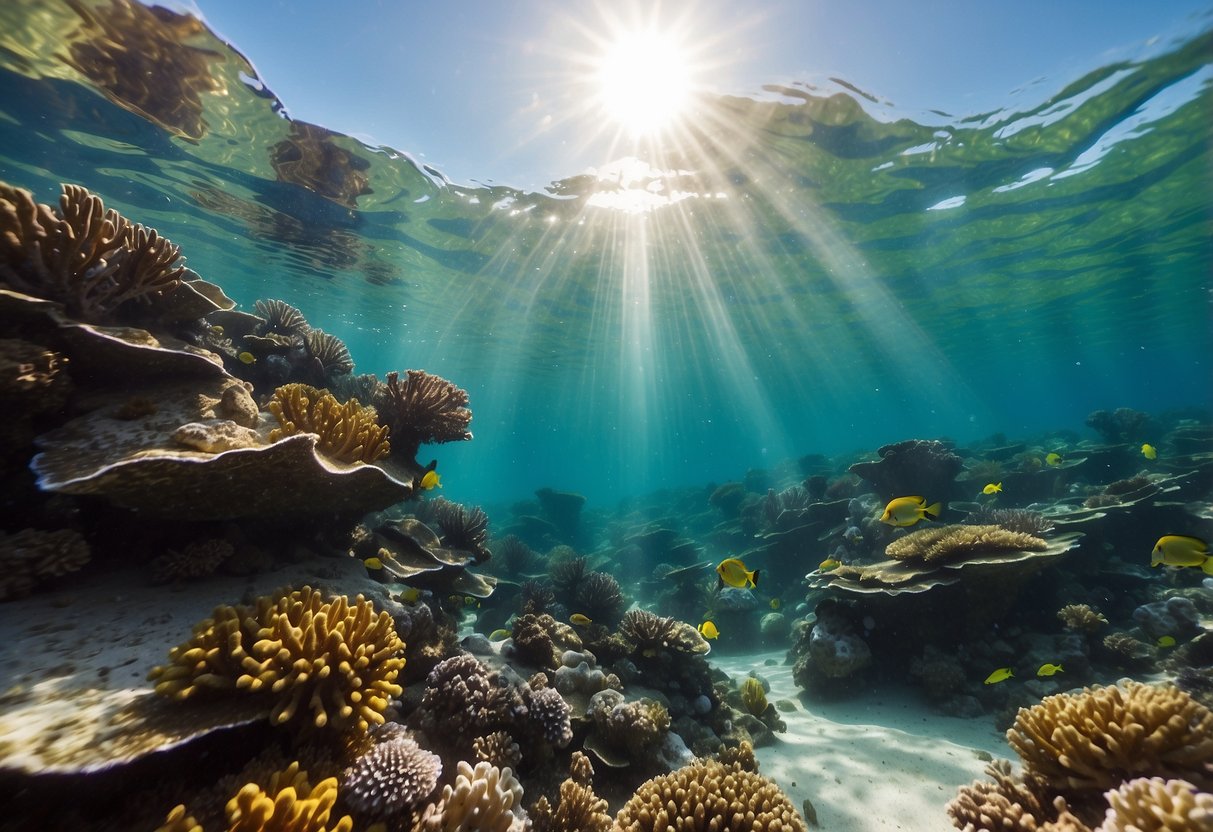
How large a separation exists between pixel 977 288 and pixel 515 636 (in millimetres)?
31624

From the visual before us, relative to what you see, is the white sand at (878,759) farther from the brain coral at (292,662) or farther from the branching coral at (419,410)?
the branching coral at (419,410)

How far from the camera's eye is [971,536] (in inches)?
272

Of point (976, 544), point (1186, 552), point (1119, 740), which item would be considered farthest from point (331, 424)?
point (1186, 552)

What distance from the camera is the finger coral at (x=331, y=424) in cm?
436

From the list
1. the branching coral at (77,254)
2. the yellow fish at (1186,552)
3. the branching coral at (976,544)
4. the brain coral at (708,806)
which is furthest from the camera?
the branching coral at (976,544)

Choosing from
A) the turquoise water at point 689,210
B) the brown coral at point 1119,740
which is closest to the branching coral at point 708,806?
the brown coral at point 1119,740

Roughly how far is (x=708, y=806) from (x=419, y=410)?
4.76 metres

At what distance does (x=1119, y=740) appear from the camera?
293cm

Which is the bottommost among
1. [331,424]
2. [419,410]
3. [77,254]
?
[331,424]

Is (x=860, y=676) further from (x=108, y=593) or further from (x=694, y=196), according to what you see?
(x=694, y=196)

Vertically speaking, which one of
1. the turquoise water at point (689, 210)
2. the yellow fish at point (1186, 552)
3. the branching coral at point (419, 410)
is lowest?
the yellow fish at point (1186, 552)

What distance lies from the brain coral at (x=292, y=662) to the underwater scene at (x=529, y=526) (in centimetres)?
3

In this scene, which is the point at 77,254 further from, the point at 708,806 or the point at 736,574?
the point at 736,574

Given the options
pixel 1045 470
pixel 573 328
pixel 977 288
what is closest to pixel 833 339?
pixel 977 288
